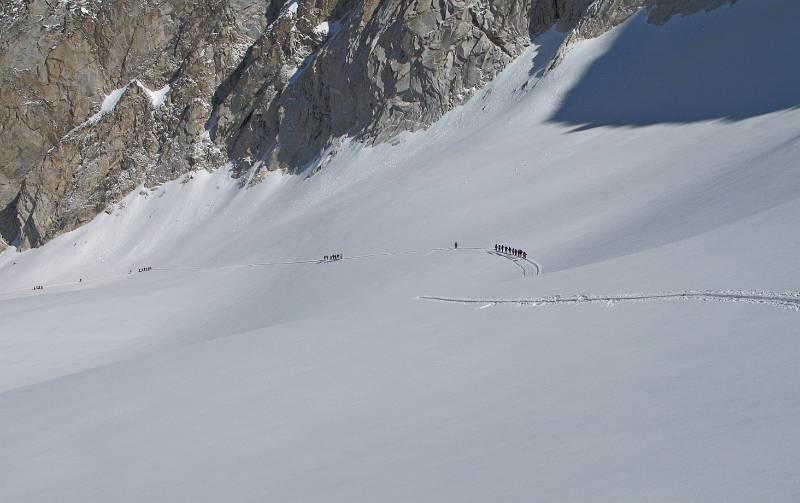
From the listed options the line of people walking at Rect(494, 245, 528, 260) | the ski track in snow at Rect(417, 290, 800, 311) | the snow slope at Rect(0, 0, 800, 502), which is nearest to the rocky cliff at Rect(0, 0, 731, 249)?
the snow slope at Rect(0, 0, 800, 502)

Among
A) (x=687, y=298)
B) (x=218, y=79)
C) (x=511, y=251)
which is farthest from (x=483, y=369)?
(x=218, y=79)

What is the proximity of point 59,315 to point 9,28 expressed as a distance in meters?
70.9

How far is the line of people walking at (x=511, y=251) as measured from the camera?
72.4ft

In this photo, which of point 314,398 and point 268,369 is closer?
point 314,398

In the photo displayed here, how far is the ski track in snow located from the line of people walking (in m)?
9.64

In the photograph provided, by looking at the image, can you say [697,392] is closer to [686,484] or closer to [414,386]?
[686,484]

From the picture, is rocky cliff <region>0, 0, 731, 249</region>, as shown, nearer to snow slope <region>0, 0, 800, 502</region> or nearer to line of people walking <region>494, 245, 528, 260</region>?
snow slope <region>0, 0, 800, 502</region>

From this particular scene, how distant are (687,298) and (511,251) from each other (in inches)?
575

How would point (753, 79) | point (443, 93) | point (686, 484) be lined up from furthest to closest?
point (443, 93) < point (753, 79) < point (686, 484)

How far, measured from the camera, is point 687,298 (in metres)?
8.79

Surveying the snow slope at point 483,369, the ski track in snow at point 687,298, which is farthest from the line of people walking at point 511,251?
the ski track in snow at point 687,298

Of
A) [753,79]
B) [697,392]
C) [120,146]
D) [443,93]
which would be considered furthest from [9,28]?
[697,392]

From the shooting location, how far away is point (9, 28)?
3204 inches

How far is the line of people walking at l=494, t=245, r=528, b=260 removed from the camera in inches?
869
